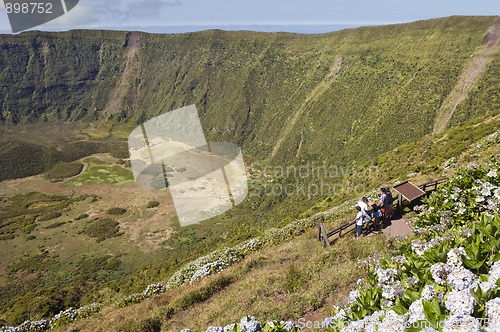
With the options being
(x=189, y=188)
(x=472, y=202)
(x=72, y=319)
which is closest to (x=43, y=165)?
(x=189, y=188)

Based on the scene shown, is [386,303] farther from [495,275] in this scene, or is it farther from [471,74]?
[471,74]

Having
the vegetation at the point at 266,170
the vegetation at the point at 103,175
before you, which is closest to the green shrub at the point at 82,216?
the vegetation at the point at 266,170

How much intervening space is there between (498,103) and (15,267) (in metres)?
123

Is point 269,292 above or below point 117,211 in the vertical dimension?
above

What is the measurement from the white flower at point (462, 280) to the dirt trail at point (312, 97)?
129 m

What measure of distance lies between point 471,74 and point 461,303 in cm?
11339

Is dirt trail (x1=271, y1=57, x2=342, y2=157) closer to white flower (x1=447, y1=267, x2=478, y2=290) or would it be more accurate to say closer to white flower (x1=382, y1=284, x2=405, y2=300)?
white flower (x1=382, y1=284, x2=405, y2=300)

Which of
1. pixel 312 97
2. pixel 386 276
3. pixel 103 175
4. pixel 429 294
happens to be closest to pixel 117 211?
pixel 103 175

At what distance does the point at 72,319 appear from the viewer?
19719 mm

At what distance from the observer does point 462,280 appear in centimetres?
472

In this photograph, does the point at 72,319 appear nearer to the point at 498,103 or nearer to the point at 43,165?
the point at 498,103

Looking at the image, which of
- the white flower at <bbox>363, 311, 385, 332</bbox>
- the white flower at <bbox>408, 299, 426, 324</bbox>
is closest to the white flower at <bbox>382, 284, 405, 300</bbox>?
the white flower at <bbox>363, 311, 385, 332</bbox>

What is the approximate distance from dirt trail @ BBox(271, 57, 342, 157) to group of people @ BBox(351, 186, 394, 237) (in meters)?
119

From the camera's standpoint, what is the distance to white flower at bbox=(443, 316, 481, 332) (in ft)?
11.4
